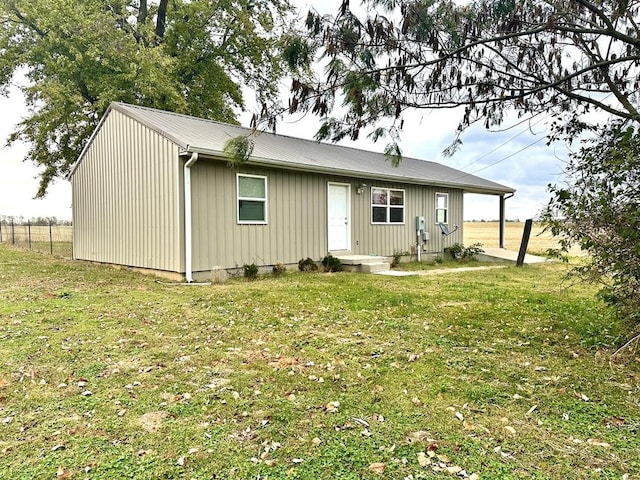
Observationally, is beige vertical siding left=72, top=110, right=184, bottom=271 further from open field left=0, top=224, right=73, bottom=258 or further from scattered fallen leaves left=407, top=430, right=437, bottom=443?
scattered fallen leaves left=407, top=430, right=437, bottom=443

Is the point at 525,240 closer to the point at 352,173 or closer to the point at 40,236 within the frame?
the point at 352,173

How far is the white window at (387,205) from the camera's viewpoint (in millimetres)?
12453

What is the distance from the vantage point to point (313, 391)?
3.48m

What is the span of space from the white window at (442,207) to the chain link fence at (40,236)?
11.5m

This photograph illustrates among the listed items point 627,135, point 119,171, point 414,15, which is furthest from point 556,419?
point 119,171

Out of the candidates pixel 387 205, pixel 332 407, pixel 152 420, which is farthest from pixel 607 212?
pixel 387 205

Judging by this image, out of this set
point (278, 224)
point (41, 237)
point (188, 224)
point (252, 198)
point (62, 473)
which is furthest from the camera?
point (41, 237)

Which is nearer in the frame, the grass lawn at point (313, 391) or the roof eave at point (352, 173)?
the grass lawn at point (313, 391)

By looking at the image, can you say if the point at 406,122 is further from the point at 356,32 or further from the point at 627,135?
the point at 627,135

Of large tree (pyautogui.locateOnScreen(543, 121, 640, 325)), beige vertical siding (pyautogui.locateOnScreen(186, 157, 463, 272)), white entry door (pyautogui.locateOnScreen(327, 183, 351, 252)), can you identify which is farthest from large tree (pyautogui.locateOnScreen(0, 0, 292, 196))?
large tree (pyautogui.locateOnScreen(543, 121, 640, 325))

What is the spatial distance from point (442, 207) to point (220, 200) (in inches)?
Result: 323

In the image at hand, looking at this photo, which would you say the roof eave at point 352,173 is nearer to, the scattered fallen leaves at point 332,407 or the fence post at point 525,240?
the fence post at point 525,240

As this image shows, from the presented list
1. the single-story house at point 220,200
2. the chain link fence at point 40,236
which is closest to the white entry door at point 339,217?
the single-story house at point 220,200

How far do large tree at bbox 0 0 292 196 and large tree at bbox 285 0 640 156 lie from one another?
9.37 m
